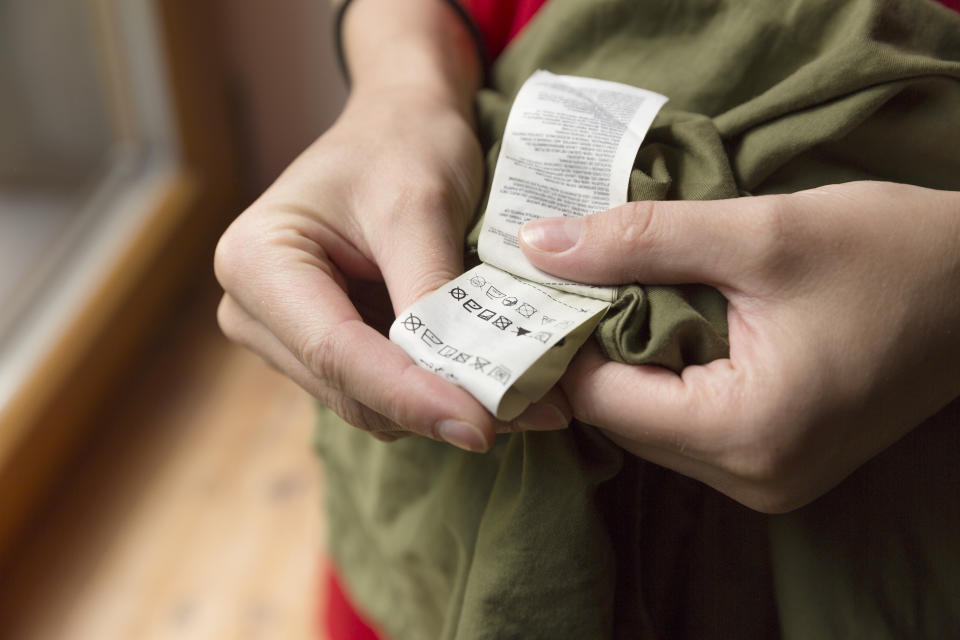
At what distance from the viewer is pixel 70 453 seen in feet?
3.57

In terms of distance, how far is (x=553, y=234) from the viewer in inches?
15.8

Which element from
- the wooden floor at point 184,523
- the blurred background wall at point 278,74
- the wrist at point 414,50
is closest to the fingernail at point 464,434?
the wrist at point 414,50

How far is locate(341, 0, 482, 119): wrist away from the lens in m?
0.54

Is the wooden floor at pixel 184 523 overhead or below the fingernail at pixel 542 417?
below

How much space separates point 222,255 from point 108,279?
84cm

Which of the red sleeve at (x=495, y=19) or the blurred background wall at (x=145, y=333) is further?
the blurred background wall at (x=145, y=333)

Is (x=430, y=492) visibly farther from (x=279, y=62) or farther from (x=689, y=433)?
(x=279, y=62)

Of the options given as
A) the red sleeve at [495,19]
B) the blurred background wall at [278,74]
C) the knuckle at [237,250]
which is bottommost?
the knuckle at [237,250]

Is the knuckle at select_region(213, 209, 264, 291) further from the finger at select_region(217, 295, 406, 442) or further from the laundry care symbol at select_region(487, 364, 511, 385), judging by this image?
the laundry care symbol at select_region(487, 364, 511, 385)

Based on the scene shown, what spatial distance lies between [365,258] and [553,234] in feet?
0.40

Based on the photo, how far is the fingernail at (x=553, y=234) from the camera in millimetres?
399

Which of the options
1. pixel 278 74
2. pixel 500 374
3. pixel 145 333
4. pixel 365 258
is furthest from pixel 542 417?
pixel 278 74

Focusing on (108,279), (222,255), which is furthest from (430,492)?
(108,279)

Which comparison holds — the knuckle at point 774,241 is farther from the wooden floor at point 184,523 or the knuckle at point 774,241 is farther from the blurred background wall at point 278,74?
the blurred background wall at point 278,74
